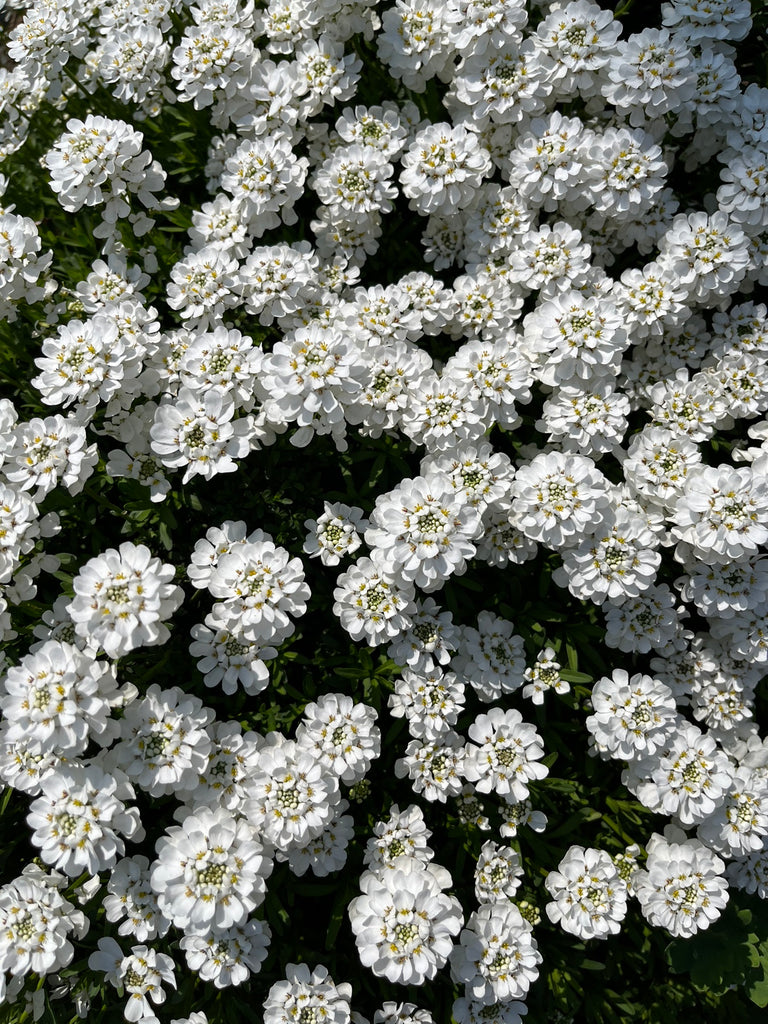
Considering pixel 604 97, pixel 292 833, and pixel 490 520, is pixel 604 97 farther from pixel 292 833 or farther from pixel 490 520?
pixel 292 833

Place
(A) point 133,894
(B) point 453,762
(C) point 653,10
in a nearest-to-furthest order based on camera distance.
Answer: (A) point 133,894 < (B) point 453,762 < (C) point 653,10

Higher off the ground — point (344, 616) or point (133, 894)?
point (344, 616)

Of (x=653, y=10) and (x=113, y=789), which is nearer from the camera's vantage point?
(x=113, y=789)

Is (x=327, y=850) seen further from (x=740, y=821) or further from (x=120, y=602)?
(x=740, y=821)

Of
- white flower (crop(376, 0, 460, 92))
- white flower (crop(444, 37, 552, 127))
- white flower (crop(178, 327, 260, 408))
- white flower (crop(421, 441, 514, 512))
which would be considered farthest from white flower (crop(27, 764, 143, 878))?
white flower (crop(376, 0, 460, 92))

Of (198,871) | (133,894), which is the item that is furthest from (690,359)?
(133,894)

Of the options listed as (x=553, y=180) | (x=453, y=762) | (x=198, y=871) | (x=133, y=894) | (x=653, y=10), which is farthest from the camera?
(x=653, y=10)

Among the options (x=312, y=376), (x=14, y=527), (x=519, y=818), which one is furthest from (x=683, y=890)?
(x=14, y=527)

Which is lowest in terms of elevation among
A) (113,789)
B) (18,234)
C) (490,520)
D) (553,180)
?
(490,520)

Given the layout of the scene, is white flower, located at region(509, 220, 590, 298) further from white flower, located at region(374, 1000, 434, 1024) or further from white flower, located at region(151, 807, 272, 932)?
white flower, located at region(374, 1000, 434, 1024)
